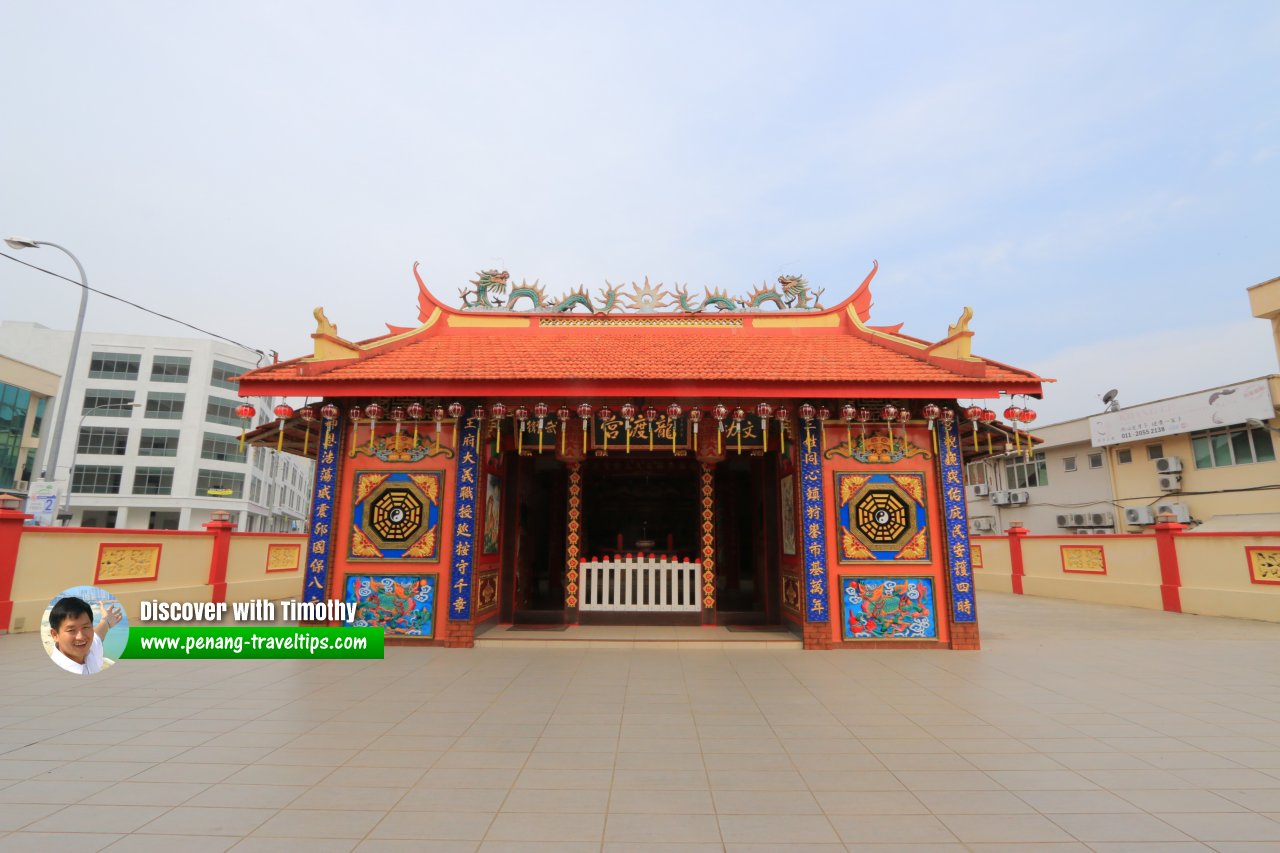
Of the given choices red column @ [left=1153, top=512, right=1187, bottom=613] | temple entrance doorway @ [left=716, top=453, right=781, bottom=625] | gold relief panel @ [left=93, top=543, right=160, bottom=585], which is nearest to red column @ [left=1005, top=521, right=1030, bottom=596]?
red column @ [left=1153, top=512, right=1187, bottom=613]

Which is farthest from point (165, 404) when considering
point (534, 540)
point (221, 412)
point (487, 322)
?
point (487, 322)

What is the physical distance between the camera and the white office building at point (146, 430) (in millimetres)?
34781

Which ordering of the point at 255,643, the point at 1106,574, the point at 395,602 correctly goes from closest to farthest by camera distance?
the point at 255,643 → the point at 395,602 → the point at 1106,574

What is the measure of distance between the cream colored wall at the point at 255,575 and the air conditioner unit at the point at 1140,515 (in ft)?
80.0

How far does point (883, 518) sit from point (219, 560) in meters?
11.9

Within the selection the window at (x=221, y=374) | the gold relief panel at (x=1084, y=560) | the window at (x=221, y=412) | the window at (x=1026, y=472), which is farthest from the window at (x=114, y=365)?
the window at (x=1026, y=472)

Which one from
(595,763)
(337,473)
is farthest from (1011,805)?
(337,473)

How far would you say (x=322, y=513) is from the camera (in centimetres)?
→ 789

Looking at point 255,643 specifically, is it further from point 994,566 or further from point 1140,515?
point 1140,515

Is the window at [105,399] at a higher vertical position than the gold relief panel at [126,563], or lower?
higher

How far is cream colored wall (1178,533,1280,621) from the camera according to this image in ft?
31.5

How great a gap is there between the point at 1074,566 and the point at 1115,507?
9.57 meters

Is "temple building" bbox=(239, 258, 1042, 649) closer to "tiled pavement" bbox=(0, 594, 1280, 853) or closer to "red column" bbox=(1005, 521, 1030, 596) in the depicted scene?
"tiled pavement" bbox=(0, 594, 1280, 853)

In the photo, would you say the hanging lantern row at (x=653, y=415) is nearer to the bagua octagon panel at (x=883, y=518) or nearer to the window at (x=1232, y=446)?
the bagua octagon panel at (x=883, y=518)
